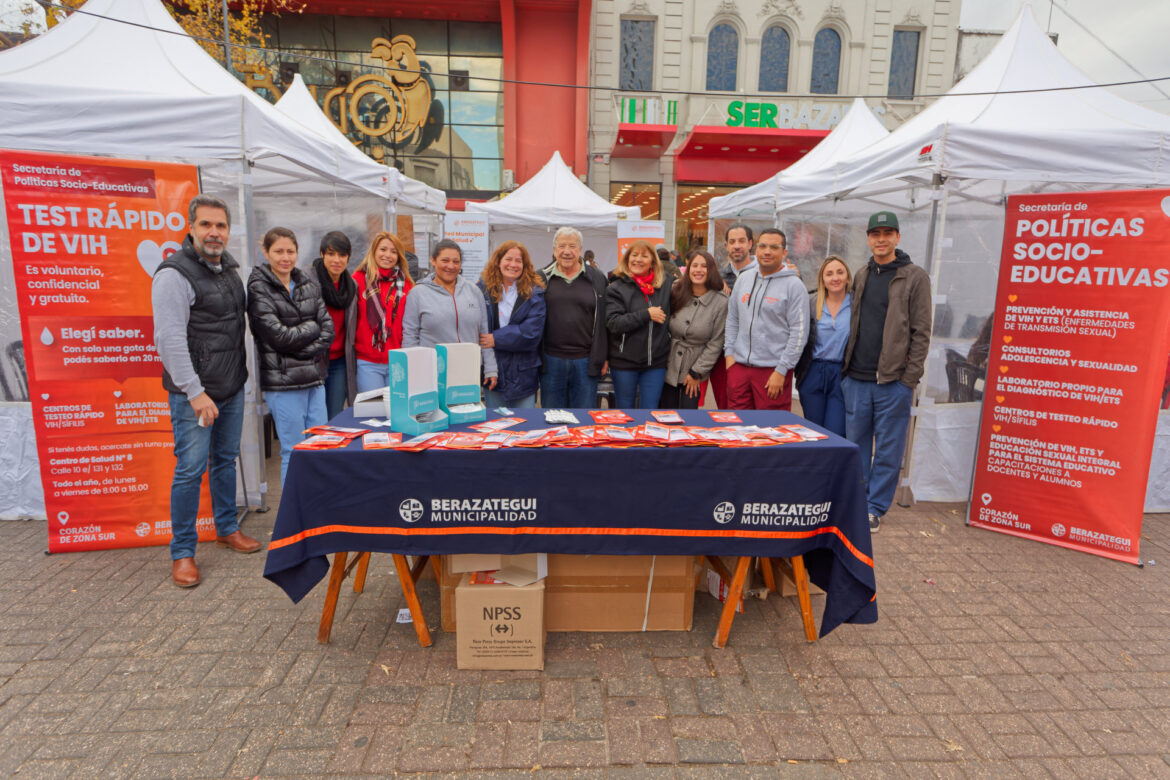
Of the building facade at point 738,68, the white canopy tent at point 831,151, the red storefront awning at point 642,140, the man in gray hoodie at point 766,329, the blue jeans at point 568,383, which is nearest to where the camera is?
the man in gray hoodie at point 766,329

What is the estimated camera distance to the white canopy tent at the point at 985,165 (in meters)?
3.80

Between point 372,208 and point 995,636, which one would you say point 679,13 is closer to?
point 372,208

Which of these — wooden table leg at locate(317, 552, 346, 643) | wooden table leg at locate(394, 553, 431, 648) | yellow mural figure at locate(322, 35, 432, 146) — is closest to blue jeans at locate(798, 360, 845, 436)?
wooden table leg at locate(394, 553, 431, 648)

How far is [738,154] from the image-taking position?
13.8m

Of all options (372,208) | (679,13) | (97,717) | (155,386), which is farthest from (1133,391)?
(679,13)

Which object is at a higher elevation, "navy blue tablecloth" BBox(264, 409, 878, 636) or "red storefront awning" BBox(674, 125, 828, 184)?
"red storefront awning" BBox(674, 125, 828, 184)

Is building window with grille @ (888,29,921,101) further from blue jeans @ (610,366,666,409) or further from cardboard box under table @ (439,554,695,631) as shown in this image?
cardboard box under table @ (439,554,695,631)

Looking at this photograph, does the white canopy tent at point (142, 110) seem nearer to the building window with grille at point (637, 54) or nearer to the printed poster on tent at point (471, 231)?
the printed poster on tent at point (471, 231)

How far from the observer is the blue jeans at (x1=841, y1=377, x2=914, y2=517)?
377 centimetres

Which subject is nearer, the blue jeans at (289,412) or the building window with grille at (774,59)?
the blue jeans at (289,412)

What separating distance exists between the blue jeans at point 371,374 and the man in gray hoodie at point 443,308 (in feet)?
1.97

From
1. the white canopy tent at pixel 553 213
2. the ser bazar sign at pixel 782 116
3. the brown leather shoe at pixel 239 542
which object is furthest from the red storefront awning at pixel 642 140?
the brown leather shoe at pixel 239 542

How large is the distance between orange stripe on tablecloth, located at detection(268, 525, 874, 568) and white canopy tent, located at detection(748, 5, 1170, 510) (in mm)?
2374

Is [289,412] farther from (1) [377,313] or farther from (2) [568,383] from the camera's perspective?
(2) [568,383]
